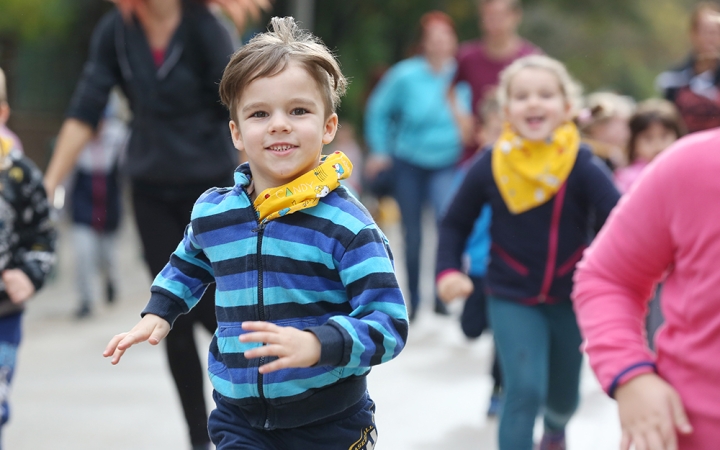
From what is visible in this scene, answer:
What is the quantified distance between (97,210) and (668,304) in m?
7.70

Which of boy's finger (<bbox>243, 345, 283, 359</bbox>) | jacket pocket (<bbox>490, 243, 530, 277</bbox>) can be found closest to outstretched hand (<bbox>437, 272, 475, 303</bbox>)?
jacket pocket (<bbox>490, 243, 530, 277</bbox>)

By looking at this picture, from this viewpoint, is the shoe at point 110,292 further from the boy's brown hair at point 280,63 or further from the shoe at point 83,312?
the boy's brown hair at point 280,63

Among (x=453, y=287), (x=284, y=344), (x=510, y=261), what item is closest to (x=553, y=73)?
(x=510, y=261)

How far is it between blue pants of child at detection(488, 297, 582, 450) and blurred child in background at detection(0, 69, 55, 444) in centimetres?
183

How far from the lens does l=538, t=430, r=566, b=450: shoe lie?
457cm

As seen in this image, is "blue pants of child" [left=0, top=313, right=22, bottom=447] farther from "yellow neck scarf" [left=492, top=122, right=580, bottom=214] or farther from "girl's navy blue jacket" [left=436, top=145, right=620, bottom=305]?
"yellow neck scarf" [left=492, top=122, right=580, bottom=214]

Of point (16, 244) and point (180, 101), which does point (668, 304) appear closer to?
point (180, 101)

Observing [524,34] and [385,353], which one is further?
[524,34]

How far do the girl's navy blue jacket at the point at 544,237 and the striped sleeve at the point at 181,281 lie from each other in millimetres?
1562

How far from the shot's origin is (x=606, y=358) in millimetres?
2076

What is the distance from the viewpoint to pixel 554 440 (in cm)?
458

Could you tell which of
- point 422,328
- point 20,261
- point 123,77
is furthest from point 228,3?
point 422,328

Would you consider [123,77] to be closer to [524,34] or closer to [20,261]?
[20,261]

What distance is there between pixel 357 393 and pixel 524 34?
109ft
